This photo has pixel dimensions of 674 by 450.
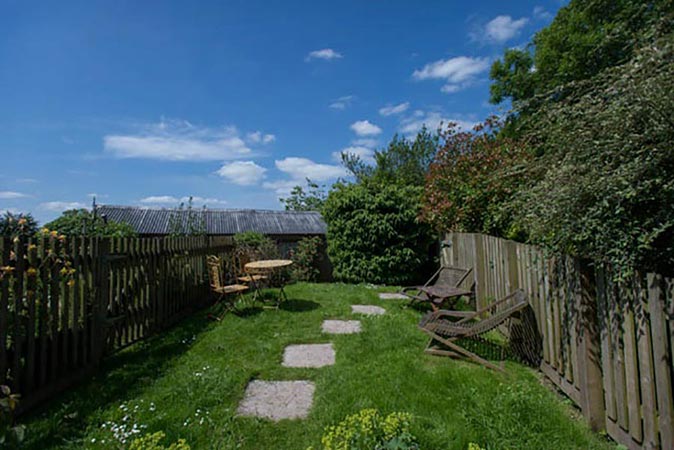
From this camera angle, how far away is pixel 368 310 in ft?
19.5

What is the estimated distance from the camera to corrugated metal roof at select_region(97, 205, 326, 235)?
1931 cm

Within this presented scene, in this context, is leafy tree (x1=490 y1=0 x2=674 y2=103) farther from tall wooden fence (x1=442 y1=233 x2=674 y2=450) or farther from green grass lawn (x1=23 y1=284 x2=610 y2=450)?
green grass lawn (x1=23 y1=284 x2=610 y2=450)

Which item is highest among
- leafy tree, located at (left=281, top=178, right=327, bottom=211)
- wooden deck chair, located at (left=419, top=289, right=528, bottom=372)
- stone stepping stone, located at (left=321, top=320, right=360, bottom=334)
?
leafy tree, located at (left=281, top=178, right=327, bottom=211)

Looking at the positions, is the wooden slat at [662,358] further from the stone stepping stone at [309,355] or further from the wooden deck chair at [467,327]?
the stone stepping stone at [309,355]

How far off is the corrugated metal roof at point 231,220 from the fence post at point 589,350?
654 inches

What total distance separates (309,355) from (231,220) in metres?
18.5

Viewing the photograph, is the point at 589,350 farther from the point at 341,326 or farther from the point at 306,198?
the point at 306,198

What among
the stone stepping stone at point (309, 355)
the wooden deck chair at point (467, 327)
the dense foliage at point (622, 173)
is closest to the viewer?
the dense foliage at point (622, 173)

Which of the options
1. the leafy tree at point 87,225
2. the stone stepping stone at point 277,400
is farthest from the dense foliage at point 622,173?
the leafy tree at point 87,225

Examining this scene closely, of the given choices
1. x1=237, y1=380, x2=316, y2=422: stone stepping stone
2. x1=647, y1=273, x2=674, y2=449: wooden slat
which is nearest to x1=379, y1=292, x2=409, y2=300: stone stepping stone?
x1=237, y1=380, x2=316, y2=422: stone stepping stone

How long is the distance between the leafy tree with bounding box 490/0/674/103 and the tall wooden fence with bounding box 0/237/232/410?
10747 millimetres

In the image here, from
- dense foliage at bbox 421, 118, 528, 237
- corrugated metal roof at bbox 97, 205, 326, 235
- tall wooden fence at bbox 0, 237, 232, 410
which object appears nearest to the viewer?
tall wooden fence at bbox 0, 237, 232, 410

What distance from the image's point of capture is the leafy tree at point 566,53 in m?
9.44

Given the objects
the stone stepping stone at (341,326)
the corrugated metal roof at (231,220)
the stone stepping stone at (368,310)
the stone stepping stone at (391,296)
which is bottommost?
the stone stepping stone at (341,326)
